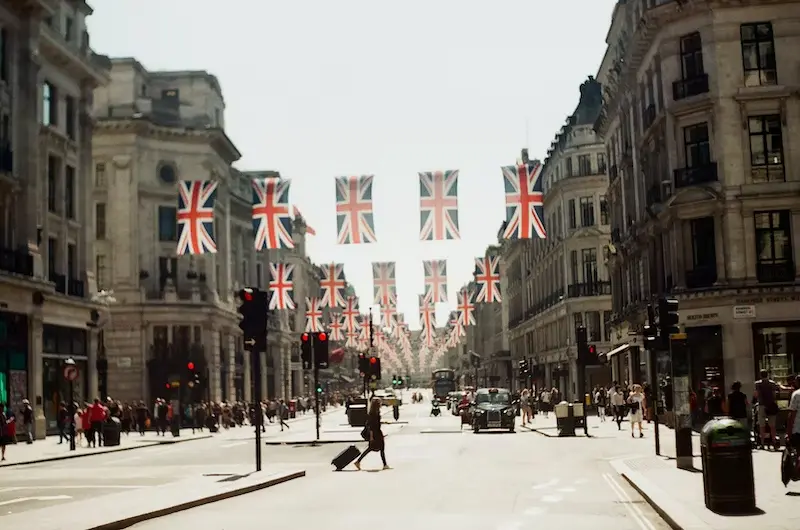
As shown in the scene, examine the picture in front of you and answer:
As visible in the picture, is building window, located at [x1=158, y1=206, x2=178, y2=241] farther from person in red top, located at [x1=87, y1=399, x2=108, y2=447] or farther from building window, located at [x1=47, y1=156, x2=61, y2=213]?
person in red top, located at [x1=87, y1=399, x2=108, y2=447]

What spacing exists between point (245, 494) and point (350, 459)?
5758mm

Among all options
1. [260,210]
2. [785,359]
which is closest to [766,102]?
[785,359]

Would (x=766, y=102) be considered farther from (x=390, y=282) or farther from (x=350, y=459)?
(x=390, y=282)

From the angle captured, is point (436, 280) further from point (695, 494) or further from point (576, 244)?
point (695, 494)

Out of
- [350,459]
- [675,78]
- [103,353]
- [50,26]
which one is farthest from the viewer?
[103,353]

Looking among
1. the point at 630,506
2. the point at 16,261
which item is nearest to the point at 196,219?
the point at 16,261

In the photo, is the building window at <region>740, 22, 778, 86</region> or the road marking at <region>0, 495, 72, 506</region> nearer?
the road marking at <region>0, 495, 72, 506</region>

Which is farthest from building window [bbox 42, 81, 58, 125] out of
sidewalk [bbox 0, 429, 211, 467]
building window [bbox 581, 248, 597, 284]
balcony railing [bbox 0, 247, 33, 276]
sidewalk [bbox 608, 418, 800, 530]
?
building window [bbox 581, 248, 597, 284]

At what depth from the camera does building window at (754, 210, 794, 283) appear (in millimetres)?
39469

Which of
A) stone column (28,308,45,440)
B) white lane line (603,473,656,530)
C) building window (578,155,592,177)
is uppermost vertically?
building window (578,155,592,177)

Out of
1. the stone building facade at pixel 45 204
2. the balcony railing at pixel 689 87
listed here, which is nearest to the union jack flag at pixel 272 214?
the stone building facade at pixel 45 204

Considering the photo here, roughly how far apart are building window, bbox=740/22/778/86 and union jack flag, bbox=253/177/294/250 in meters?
18.5

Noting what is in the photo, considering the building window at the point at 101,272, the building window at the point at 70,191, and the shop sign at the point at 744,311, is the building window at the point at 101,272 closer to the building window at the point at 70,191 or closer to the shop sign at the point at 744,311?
the building window at the point at 70,191

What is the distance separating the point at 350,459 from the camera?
24906mm
